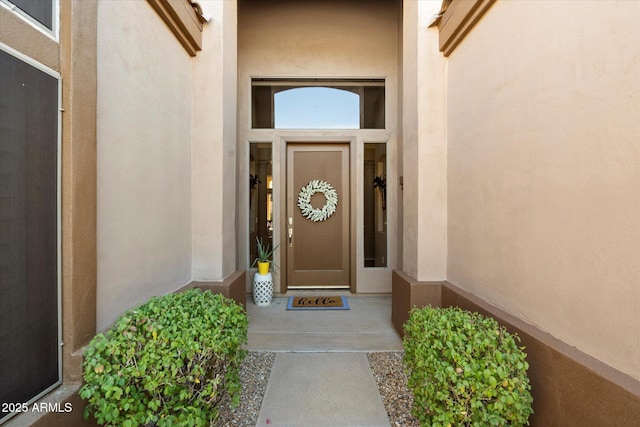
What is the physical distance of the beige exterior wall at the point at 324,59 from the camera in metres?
4.50

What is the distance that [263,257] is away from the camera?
13.9ft

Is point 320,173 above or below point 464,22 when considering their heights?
below

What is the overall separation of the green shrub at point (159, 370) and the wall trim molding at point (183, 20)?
7.10 ft

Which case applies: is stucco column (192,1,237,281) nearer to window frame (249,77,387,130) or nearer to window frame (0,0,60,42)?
window frame (0,0,60,42)

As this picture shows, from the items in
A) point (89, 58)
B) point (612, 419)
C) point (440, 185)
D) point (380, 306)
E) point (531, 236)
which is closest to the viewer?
point (612, 419)

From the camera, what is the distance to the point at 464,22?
7.63 ft

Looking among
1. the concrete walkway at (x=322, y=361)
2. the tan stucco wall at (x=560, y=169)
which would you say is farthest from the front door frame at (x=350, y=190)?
the tan stucco wall at (x=560, y=169)

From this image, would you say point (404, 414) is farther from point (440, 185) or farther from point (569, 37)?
point (569, 37)

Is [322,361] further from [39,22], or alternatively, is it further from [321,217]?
[39,22]

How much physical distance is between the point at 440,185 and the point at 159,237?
2413mm

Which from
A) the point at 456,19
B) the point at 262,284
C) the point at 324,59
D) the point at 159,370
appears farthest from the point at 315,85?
the point at 159,370

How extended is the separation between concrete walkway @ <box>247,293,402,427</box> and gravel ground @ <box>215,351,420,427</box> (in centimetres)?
5

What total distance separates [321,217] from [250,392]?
280 centimetres

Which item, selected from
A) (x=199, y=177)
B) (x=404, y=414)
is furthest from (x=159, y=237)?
(x=404, y=414)
